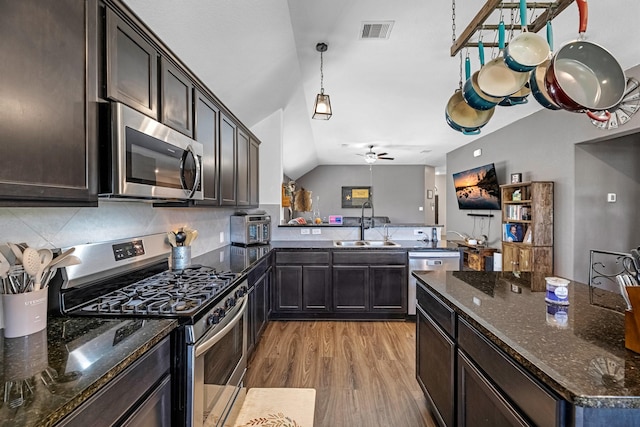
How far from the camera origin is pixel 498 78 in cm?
162

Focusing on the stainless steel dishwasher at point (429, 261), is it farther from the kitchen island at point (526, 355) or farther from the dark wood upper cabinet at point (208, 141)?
the dark wood upper cabinet at point (208, 141)

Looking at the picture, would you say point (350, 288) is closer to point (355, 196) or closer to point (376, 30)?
point (376, 30)

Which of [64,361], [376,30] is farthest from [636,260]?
[376,30]

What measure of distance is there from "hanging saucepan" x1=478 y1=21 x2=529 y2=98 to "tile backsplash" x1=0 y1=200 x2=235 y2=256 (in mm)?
2100

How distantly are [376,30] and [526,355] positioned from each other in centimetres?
293

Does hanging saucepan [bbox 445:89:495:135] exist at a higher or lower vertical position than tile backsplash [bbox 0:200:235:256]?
higher

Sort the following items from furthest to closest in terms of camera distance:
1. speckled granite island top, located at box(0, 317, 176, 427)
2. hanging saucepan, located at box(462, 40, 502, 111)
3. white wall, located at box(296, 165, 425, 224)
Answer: white wall, located at box(296, 165, 425, 224)
hanging saucepan, located at box(462, 40, 502, 111)
speckled granite island top, located at box(0, 317, 176, 427)

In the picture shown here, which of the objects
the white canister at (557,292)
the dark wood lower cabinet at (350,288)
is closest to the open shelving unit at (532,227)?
the dark wood lower cabinet at (350,288)

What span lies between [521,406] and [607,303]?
0.90 meters

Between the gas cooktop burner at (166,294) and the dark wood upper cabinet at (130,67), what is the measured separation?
89 centimetres

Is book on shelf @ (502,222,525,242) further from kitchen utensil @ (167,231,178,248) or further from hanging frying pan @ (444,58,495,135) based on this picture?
kitchen utensil @ (167,231,178,248)

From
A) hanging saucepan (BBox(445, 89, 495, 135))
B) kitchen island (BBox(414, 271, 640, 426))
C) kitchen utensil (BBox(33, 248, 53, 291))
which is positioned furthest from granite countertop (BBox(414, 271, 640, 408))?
kitchen utensil (BBox(33, 248, 53, 291))

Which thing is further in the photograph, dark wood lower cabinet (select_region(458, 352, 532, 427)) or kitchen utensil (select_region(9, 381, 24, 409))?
dark wood lower cabinet (select_region(458, 352, 532, 427))

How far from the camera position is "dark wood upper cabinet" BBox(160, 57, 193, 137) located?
1729 mm
